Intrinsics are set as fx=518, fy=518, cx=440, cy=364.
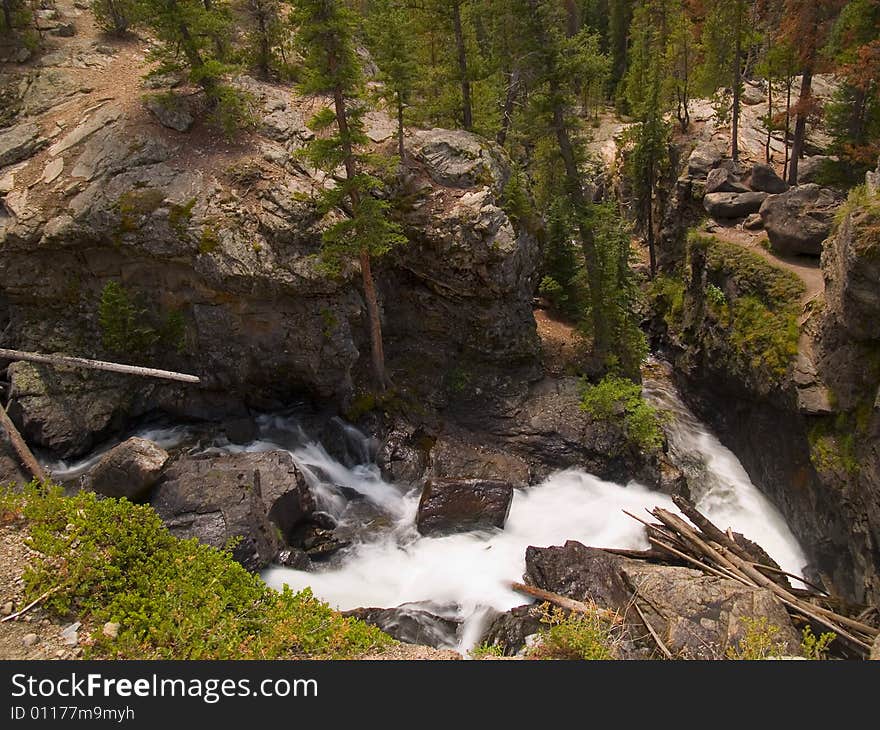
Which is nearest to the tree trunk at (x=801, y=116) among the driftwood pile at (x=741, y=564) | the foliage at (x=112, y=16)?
the driftwood pile at (x=741, y=564)

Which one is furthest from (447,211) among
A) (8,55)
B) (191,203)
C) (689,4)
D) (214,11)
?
(689,4)

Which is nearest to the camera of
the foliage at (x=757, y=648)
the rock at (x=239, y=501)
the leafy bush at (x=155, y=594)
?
the leafy bush at (x=155, y=594)

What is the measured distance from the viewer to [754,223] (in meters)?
25.6

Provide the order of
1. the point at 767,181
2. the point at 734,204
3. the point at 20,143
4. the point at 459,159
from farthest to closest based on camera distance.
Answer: the point at 767,181, the point at 734,204, the point at 459,159, the point at 20,143

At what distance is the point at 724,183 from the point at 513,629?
1081 inches

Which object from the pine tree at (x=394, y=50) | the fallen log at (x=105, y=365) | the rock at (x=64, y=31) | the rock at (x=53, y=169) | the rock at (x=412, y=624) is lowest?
the rock at (x=412, y=624)

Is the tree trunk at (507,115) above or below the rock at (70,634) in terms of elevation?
above

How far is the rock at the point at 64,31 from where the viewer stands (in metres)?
25.1

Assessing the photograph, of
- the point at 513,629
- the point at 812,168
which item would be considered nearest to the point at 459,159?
the point at 513,629

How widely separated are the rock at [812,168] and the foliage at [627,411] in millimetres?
17440

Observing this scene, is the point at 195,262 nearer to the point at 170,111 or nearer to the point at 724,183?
the point at 170,111

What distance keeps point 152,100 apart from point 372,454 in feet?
54.5

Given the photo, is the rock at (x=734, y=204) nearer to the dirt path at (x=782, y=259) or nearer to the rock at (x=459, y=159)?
the dirt path at (x=782, y=259)

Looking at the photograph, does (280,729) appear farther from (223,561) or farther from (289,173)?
(289,173)
